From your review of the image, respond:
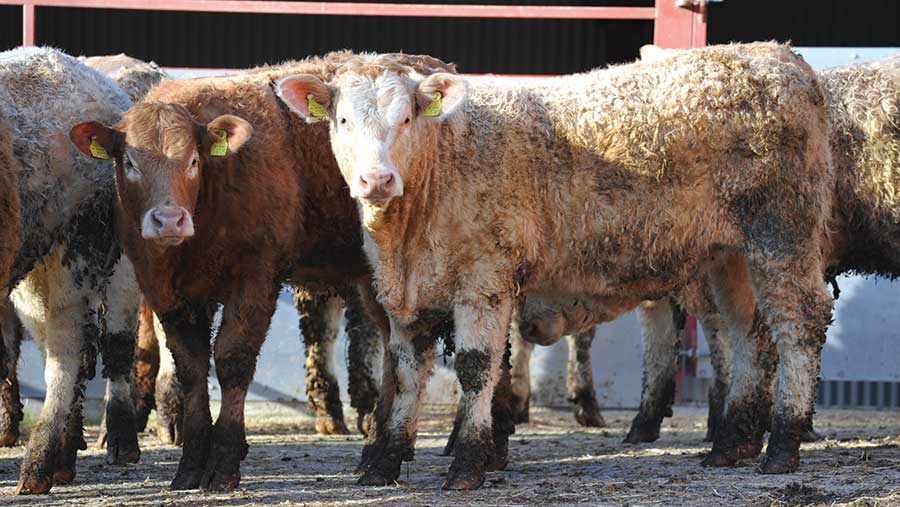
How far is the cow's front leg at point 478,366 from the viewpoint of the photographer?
750 cm

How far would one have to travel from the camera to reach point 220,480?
7488 mm

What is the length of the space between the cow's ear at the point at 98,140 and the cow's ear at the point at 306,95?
925 mm

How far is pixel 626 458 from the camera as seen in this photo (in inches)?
350

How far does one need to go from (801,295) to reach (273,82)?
334 cm

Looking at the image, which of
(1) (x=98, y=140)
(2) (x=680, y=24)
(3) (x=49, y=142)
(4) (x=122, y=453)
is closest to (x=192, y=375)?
(4) (x=122, y=453)

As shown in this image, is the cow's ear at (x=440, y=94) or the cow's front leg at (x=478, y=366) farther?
the cow's ear at (x=440, y=94)

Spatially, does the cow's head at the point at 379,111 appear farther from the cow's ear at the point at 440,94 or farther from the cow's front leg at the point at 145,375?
the cow's front leg at the point at 145,375

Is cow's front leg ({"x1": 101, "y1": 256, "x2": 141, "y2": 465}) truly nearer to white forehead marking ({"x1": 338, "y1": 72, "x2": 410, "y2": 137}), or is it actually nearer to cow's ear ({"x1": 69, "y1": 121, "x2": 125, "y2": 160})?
cow's ear ({"x1": 69, "y1": 121, "x2": 125, "y2": 160})

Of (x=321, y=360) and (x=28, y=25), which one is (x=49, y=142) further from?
(x=28, y=25)

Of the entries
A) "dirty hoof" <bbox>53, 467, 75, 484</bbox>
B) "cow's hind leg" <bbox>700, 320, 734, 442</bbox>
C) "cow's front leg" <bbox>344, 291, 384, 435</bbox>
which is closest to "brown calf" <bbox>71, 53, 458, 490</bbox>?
"dirty hoof" <bbox>53, 467, 75, 484</bbox>

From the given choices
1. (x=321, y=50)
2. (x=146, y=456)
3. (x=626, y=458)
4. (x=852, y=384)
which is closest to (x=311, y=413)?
(x=146, y=456)

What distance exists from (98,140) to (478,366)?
93.2 inches

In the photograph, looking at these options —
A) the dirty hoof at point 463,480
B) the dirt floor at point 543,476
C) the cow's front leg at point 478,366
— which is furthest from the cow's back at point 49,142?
the dirty hoof at point 463,480

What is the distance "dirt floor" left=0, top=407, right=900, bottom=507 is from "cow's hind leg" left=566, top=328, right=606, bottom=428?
47cm
